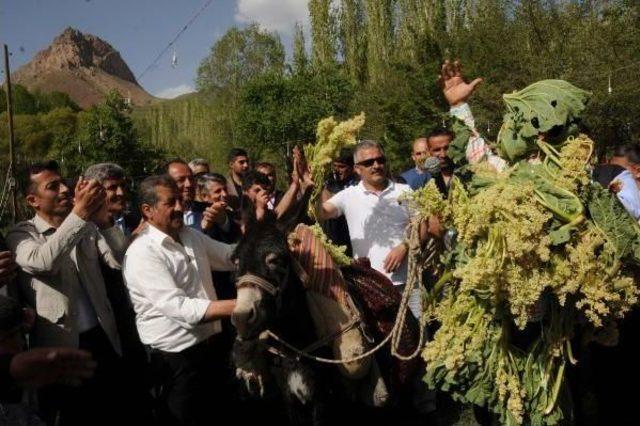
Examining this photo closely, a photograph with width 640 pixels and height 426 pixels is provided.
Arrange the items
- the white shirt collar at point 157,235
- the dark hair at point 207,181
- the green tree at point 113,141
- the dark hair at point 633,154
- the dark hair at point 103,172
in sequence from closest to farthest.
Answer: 1. the white shirt collar at point 157,235
2. the dark hair at point 103,172
3. the dark hair at point 633,154
4. the dark hair at point 207,181
5. the green tree at point 113,141

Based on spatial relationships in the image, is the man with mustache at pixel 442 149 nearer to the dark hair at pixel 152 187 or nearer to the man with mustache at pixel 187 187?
the man with mustache at pixel 187 187

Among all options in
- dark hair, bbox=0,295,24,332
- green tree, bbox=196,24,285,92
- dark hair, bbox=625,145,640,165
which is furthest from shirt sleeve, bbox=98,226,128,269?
green tree, bbox=196,24,285,92

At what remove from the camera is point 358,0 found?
39438 millimetres

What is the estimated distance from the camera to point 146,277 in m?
3.50

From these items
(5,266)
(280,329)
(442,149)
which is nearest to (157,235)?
(5,266)

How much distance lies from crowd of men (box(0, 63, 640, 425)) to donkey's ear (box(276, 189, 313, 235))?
0.04 metres

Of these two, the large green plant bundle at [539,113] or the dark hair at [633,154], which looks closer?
the large green plant bundle at [539,113]

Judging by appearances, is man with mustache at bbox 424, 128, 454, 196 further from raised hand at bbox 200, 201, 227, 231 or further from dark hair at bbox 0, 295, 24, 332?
dark hair at bbox 0, 295, 24, 332

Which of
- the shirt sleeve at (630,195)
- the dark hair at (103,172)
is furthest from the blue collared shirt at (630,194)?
the dark hair at (103,172)

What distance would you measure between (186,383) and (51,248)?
3.92 ft

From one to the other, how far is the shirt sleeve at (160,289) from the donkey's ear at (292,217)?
0.68m

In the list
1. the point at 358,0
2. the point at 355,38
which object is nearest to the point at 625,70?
the point at 355,38

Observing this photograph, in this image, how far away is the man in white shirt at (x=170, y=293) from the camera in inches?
138

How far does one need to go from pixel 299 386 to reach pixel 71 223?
5.57 feet
